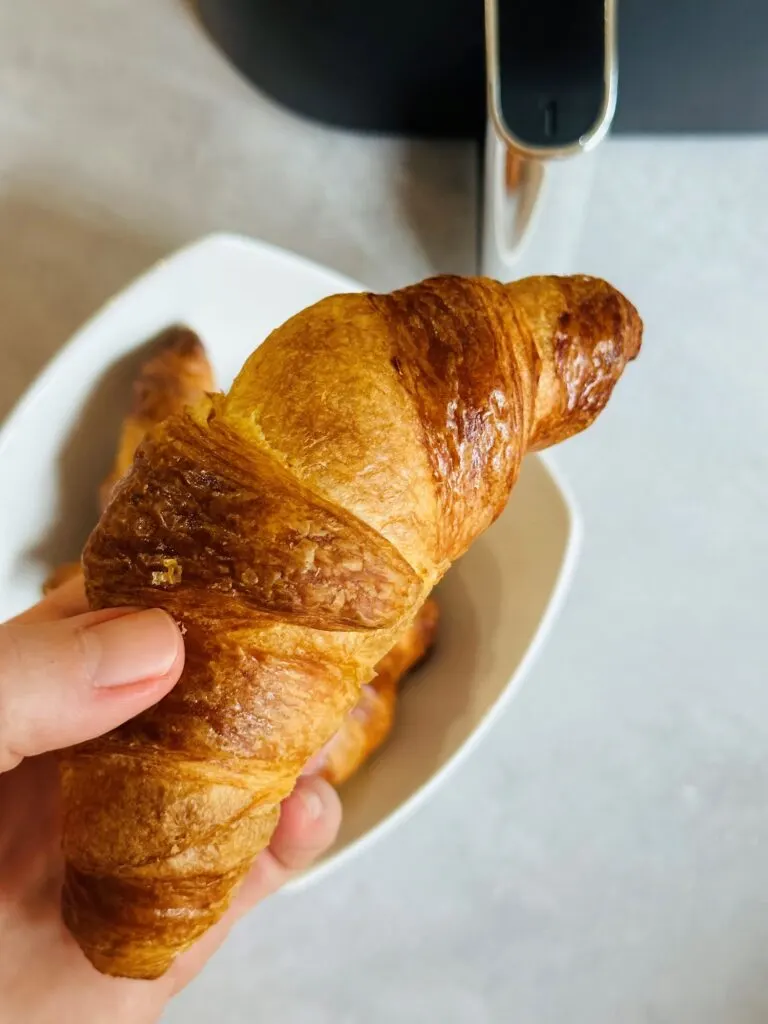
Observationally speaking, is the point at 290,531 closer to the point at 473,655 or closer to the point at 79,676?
the point at 79,676

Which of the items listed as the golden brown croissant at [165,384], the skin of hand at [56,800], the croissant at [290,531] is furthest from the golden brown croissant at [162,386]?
the croissant at [290,531]

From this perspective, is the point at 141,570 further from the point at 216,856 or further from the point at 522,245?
the point at 522,245

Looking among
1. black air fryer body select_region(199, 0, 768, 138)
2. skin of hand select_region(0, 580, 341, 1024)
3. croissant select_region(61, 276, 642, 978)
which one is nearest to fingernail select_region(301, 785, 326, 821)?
skin of hand select_region(0, 580, 341, 1024)

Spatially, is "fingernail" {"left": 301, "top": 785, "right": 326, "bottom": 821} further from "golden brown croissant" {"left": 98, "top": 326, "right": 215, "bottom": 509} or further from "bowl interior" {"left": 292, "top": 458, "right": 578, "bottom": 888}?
"golden brown croissant" {"left": 98, "top": 326, "right": 215, "bottom": 509}

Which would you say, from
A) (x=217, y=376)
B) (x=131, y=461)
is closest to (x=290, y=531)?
(x=131, y=461)

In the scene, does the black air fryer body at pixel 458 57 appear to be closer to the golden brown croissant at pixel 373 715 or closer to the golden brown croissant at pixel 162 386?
the golden brown croissant at pixel 162 386

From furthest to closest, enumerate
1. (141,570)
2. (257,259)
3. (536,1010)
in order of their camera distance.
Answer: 1. (536,1010)
2. (257,259)
3. (141,570)

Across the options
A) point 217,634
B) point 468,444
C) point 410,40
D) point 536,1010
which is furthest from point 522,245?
point 536,1010
